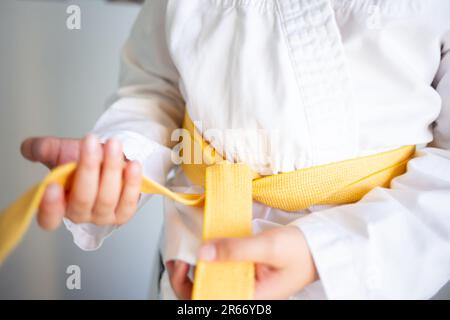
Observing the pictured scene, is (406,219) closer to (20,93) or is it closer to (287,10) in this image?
(287,10)

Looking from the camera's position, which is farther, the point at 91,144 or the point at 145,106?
the point at 145,106

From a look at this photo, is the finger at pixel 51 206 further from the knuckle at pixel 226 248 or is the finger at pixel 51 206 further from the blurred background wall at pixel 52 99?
the blurred background wall at pixel 52 99

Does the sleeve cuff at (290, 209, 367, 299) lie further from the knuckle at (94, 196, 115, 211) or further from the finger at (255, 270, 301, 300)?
the knuckle at (94, 196, 115, 211)

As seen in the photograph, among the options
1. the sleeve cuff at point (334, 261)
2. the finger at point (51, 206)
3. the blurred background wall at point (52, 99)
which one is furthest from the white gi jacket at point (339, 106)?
the blurred background wall at point (52, 99)

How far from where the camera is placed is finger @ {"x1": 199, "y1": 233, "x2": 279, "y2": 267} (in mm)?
261

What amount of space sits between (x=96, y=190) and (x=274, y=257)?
0.45 feet

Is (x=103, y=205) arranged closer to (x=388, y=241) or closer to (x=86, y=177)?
(x=86, y=177)

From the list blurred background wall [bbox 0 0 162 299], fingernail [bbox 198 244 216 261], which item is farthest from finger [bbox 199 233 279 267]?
blurred background wall [bbox 0 0 162 299]

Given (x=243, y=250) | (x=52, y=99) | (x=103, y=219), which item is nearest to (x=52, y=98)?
(x=52, y=99)

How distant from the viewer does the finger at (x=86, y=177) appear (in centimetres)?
26

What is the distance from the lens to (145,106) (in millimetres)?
454

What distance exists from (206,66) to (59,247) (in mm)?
500

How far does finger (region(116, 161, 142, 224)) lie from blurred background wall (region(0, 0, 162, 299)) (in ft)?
0.94
